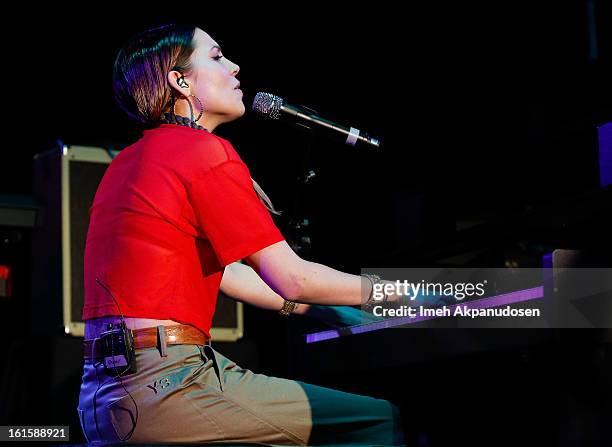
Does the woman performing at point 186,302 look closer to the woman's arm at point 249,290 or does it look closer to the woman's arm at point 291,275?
the woman's arm at point 291,275

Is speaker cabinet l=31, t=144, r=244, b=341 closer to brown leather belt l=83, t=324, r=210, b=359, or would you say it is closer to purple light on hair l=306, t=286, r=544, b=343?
purple light on hair l=306, t=286, r=544, b=343

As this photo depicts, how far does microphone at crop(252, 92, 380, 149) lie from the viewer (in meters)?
2.67

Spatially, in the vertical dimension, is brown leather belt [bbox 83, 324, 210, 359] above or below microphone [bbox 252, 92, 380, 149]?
below


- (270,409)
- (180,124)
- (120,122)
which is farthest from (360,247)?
(120,122)

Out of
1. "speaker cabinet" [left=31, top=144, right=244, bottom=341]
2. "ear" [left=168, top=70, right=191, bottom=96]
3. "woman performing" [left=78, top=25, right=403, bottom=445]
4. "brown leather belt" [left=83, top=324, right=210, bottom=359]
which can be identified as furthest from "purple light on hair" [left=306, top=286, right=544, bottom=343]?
"speaker cabinet" [left=31, top=144, right=244, bottom=341]

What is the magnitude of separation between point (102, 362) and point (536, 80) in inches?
167

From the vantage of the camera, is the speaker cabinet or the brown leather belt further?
the speaker cabinet

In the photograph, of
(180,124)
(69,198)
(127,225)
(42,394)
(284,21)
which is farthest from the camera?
(284,21)

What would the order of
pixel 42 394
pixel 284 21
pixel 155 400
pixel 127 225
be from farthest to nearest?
pixel 284 21 → pixel 42 394 → pixel 127 225 → pixel 155 400

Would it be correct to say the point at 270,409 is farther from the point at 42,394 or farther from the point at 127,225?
the point at 42,394

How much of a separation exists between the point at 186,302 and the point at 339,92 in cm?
327

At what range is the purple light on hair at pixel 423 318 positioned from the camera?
7.52 ft

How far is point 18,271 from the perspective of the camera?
4.80 metres

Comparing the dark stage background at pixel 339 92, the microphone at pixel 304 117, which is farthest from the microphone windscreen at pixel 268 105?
the dark stage background at pixel 339 92
